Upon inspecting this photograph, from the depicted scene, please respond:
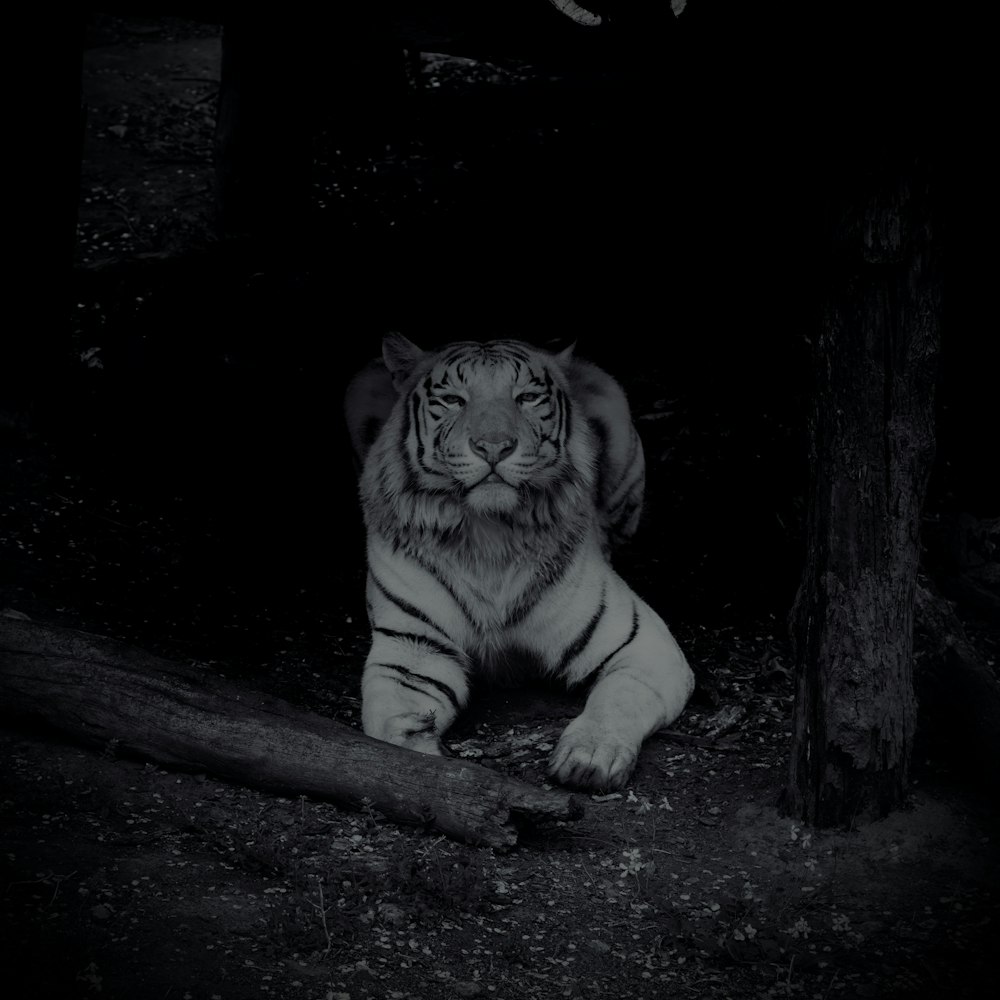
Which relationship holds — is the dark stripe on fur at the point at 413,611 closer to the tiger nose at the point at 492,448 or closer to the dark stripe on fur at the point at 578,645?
the dark stripe on fur at the point at 578,645

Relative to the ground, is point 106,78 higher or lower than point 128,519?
higher

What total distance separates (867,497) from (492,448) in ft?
4.10

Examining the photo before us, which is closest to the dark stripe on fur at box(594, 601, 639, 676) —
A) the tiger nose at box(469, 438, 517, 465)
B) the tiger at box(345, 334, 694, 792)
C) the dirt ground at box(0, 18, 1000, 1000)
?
the tiger at box(345, 334, 694, 792)

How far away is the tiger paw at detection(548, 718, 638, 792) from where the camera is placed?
3.68 meters

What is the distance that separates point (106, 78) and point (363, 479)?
775cm

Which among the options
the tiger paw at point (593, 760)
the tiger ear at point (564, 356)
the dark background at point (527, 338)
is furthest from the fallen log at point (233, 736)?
the tiger ear at point (564, 356)

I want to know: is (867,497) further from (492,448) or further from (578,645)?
(578,645)

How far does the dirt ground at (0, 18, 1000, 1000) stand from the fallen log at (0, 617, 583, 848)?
0.22ft

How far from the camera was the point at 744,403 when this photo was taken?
5.84 meters

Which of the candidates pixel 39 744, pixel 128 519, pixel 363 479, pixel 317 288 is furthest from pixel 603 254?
pixel 39 744

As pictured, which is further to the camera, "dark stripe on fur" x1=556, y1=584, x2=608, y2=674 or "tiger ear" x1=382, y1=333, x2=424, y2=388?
"tiger ear" x1=382, y1=333, x2=424, y2=388

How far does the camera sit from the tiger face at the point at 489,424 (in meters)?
4.05

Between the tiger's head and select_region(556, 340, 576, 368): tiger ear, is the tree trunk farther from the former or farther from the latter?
select_region(556, 340, 576, 368): tiger ear

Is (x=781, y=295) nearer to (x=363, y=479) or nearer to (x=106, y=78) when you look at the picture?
(x=363, y=479)
